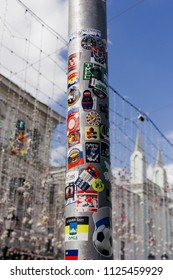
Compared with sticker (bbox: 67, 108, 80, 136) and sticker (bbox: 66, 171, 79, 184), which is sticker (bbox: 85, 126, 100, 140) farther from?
sticker (bbox: 66, 171, 79, 184)

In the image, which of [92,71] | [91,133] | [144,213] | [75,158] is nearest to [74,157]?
[75,158]

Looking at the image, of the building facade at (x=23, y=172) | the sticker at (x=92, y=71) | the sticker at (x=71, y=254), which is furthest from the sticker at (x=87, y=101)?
the building facade at (x=23, y=172)

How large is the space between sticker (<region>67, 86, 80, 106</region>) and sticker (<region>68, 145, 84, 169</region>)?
2.46ft

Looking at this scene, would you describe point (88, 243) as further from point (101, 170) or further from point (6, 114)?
point (6, 114)

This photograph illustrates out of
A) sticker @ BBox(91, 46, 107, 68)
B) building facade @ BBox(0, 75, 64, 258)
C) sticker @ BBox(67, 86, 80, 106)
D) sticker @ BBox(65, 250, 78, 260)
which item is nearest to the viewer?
sticker @ BBox(65, 250, 78, 260)

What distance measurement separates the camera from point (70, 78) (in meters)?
5.71

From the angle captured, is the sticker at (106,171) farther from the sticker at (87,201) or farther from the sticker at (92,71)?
the sticker at (92,71)

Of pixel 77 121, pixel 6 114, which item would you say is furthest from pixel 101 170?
pixel 6 114

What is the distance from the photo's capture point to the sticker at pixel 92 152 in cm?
518

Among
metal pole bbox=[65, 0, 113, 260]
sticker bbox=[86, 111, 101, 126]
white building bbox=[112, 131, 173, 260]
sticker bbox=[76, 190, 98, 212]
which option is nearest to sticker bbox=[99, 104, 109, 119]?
metal pole bbox=[65, 0, 113, 260]

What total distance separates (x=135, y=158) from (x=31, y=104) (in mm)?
14371

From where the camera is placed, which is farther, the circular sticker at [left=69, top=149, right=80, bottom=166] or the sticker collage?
the circular sticker at [left=69, top=149, right=80, bottom=166]

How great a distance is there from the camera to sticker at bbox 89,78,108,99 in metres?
5.48
